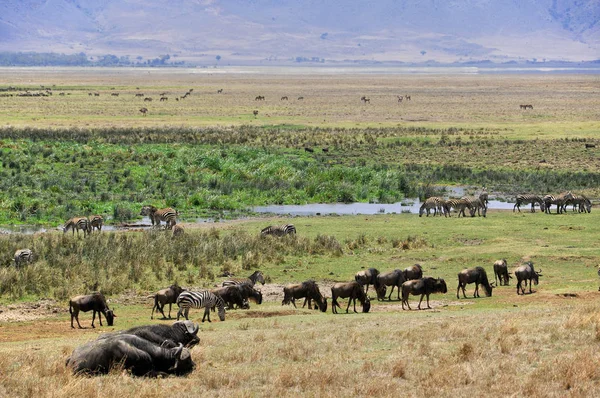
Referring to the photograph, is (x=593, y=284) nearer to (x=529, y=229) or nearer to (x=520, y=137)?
(x=529, y=229)

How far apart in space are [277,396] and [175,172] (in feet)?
123

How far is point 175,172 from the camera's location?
49156 mm

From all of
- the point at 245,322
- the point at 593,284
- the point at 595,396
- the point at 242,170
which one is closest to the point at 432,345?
the point at 595,396

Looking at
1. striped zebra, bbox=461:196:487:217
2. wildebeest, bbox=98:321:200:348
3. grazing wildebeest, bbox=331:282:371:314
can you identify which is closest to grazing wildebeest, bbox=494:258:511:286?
grazing wildebeest, bbox=331:282:371:314

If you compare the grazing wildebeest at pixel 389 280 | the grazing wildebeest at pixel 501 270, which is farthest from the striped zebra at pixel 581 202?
the grazing wildebeest at pixel 389 280

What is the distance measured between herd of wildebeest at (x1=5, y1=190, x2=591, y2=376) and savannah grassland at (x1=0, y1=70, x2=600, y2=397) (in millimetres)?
376

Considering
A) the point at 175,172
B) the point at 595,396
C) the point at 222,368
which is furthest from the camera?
the point at 175,172

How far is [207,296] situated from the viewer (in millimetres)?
20062

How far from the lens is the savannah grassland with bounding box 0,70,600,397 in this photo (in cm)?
1316

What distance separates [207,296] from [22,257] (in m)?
8.55

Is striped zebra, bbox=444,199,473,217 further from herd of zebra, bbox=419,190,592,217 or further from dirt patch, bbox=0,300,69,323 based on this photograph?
dirt patch, bbox=0,300,69,323

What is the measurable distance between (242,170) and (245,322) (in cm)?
3090

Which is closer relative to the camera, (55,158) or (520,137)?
(55,158)

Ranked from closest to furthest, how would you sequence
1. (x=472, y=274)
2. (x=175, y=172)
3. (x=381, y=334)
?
(x=381, y=334), (x=472, y=274), (x=175, y=172)
